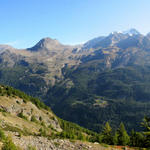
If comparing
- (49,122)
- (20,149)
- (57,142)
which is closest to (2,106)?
(49,122)

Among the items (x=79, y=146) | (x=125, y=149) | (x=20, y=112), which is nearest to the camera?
(x=79, y=146)

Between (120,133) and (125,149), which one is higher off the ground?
(125,149)

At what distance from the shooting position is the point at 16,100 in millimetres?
107125

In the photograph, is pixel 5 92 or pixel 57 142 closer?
pixel 57 142

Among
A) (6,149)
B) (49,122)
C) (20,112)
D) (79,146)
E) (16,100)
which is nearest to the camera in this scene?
(6,149)

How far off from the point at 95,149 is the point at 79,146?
4.16m

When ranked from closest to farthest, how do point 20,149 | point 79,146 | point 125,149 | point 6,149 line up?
point 6,149 < point 20,149 < point 79,146 < point 125,149

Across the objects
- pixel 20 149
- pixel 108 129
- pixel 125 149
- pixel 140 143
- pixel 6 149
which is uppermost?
pixel 6 149

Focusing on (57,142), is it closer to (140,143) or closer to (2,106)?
(2,106)

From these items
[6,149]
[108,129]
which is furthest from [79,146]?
[108,129]

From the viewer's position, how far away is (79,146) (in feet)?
130

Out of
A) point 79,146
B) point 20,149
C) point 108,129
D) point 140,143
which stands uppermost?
point 20,149

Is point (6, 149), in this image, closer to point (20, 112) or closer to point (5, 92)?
point (20, 112)

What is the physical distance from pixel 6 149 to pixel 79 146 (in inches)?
795
